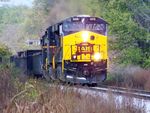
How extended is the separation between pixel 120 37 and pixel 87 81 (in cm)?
922

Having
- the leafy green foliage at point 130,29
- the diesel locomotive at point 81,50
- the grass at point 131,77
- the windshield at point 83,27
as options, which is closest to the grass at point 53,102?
the diesel locomotive at point 81,50

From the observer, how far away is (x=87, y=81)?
21.8m

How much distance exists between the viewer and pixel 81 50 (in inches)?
890

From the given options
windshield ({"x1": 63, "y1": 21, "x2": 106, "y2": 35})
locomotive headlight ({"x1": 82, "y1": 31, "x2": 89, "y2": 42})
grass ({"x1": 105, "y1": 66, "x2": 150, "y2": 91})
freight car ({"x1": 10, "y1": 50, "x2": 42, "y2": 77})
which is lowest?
grass ({"x1": 105, "y1": 66, "x2": 150, "y2": 91})

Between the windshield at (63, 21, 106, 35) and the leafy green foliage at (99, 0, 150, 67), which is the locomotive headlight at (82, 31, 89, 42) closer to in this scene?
the windshield at (63, 21, 106, 35)

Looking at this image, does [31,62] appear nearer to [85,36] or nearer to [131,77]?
[131,77]

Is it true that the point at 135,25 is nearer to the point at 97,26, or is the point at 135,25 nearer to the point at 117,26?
the point at 117,26

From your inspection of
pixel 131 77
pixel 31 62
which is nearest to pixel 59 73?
pixel 131 77

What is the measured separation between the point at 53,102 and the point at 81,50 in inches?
531

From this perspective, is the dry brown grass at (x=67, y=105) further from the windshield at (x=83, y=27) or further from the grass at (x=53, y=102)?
the windshield at (x=83, y=27)

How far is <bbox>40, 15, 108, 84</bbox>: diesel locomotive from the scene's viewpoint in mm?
22188

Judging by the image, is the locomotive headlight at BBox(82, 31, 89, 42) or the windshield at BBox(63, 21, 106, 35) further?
the locomotive headlight at BBox(82, 31, 89, 42)

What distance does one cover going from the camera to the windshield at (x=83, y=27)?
22.4 metres

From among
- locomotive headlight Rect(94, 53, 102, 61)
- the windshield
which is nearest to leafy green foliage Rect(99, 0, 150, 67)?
Answer: the windshield
